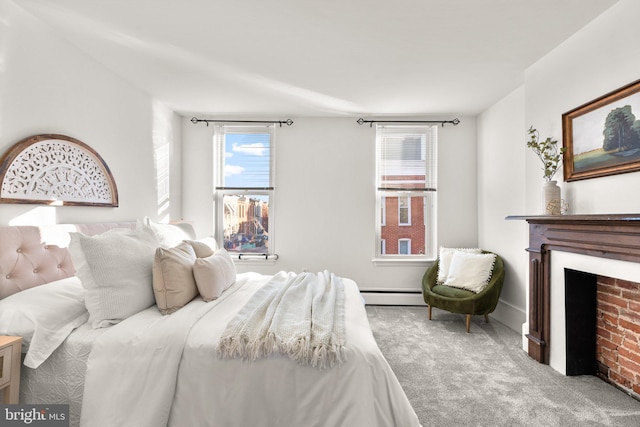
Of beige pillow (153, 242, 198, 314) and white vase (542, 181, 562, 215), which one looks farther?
white vase (542, 181, 562, 215)

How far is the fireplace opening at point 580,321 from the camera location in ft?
7.89

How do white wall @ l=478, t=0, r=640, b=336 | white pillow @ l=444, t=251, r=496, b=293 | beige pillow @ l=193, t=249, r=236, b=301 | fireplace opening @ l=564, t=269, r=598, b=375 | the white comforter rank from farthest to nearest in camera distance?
white pillow @ l=444, t=251, r=496, b=293, fireplace opening @ l=564, t=269, r=598, b=375, beige pillow @ l=193, t=249, r=236, b=301, white wall @ l=478, t=0, r=640, b=336, the white comforter

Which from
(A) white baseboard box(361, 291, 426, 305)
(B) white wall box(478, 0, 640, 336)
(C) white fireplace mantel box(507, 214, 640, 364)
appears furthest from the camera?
(A) white baseboard box(361, 291, 426, 305)

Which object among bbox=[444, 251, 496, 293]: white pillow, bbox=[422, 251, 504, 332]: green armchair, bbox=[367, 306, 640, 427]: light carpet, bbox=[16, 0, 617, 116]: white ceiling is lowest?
bbox=[367, 306, 640, 427]: light carpet

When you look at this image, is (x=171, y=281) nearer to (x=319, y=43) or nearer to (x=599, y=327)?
(x=319, y=43)

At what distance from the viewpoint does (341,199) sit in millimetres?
4223

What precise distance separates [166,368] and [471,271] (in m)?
3.15

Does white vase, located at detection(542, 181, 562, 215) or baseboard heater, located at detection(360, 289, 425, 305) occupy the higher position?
white vase, located at detection(542, 181, 562, 215)

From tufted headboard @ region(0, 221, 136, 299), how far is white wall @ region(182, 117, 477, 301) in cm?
212

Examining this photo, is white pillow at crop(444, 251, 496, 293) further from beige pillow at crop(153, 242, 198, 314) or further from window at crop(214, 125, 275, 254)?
beige pillow at crop(153, 242, 198, 314)

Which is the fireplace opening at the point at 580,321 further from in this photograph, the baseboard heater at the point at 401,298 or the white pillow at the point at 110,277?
the white pillow at the point at 110,277

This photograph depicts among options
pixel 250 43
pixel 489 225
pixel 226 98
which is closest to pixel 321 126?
pixel 226 98

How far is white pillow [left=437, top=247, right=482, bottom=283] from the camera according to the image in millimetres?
3807

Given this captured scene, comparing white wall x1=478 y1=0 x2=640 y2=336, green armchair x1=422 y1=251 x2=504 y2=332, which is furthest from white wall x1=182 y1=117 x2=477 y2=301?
green armchair x1=422 y1=251 x2=504 y2=332
